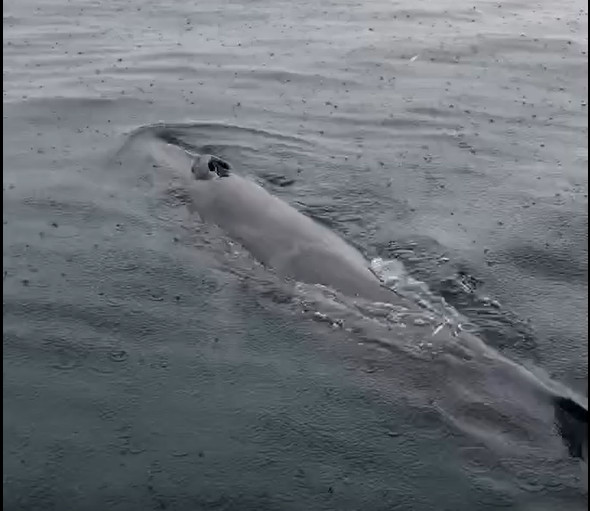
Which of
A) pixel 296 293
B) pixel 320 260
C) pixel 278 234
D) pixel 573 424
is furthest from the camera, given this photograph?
pixel 278 234

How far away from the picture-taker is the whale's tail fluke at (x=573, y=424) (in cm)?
→ 1168

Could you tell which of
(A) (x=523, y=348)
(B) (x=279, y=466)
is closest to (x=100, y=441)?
(B) (x=279, y=466)

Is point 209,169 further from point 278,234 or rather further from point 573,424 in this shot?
point 573,424

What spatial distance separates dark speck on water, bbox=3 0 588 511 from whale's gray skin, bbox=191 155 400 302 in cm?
33

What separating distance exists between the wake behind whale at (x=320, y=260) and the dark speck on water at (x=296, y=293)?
0.07 meters

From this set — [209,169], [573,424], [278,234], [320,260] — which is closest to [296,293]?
[320,260]

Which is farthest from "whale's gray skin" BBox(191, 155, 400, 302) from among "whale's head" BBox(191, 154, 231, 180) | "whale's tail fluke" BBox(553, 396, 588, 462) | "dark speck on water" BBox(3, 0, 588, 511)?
"whale's tail fluke" BBox(553, 396, 588, 462)

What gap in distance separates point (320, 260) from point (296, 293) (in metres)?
0.91

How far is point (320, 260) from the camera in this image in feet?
51.6

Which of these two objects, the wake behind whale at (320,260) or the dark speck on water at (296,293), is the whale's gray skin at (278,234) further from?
the dark speck on water at (296,293)

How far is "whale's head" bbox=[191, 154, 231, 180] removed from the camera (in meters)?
18.7

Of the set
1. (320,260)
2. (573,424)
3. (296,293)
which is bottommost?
(573,424)

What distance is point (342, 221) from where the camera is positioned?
18016 mm

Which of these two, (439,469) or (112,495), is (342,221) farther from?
(112,495)
